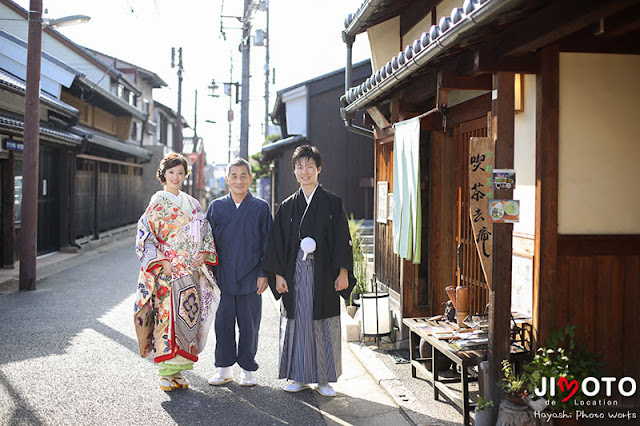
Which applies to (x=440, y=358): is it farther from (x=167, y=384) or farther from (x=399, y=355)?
(x=167, y=384)

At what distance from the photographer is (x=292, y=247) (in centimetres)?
580

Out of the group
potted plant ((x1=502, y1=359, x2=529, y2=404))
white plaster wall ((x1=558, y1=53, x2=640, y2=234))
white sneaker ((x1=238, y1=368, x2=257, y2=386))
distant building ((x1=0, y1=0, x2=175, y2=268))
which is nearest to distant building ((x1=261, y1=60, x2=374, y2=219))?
distant building ((x1=0, y1=0, x2=175, y2=268))

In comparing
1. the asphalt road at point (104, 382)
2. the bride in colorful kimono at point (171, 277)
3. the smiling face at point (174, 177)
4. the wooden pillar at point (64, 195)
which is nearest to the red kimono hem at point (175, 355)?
the bride in colorful kimono at point (171, 277)

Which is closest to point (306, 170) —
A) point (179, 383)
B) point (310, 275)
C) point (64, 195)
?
point (310, 275)

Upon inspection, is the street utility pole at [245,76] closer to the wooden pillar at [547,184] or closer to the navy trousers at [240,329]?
the navy trousers at [240,329]

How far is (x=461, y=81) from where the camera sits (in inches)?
193

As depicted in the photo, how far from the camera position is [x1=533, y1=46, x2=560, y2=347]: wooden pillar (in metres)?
4.36

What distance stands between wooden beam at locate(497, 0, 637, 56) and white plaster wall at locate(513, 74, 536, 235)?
56 cm

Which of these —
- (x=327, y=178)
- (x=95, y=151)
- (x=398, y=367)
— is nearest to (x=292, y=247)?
(x=398, y=367)

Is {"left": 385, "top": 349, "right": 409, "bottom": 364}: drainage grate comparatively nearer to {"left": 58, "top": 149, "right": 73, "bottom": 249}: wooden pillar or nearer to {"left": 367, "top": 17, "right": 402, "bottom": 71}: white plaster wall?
{"left": 367, "top": 17, "right": 402, "bottom": 71}: white plaster wall

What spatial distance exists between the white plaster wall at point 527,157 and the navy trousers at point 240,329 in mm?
2736

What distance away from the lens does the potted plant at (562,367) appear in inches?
163

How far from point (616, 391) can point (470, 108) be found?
297cm

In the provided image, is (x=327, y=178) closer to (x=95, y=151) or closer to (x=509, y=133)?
(x=95, y=151)
